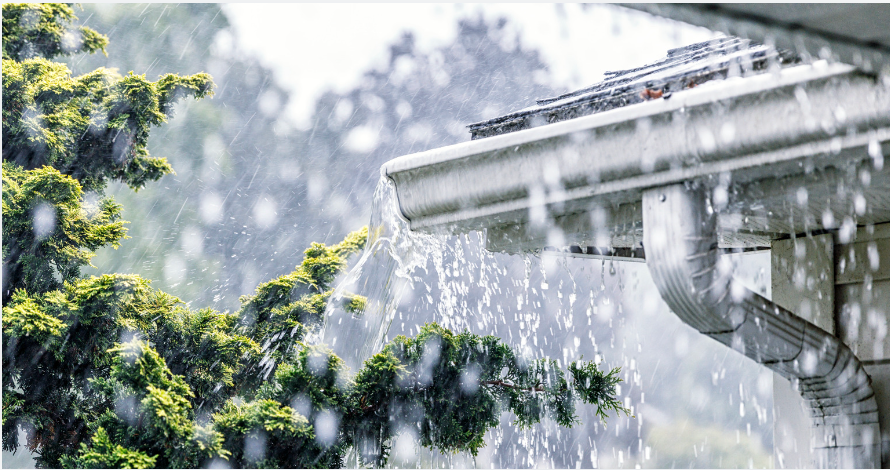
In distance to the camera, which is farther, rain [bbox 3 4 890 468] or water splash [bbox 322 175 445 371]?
rain [bbox 3 4 890 468]

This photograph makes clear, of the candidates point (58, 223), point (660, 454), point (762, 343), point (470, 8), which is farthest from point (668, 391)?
point (762, 343)

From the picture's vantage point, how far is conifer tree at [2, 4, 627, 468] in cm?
346

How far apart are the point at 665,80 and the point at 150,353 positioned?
2323 mm

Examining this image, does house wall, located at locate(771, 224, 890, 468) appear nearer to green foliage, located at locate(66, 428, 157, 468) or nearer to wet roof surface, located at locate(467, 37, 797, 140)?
wet roof surface, located at locate(467, 37, 797, 140)

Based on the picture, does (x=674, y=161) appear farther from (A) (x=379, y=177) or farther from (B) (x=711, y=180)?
(A) (x=379, y=177)

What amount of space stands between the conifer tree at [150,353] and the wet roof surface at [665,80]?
4.81 feet

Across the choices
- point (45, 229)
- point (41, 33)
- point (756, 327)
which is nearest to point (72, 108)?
point (41, 33)

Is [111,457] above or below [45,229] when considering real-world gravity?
below

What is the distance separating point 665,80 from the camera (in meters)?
2.20

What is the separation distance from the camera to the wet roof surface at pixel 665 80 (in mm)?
2111

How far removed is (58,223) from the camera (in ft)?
15.0

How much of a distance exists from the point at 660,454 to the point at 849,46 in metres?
11.6

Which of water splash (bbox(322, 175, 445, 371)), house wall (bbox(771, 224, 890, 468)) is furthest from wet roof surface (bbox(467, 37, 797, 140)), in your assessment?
house wall (bbox(771, 224, 890, 468))

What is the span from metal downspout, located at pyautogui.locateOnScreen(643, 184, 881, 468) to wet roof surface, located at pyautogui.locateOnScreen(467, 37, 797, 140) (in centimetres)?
31
